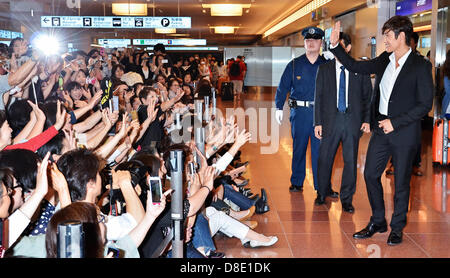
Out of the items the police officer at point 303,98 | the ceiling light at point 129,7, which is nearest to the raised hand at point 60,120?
the police officer at point 303,98

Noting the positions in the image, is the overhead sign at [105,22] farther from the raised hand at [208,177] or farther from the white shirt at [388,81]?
the raised hand at [208,177]

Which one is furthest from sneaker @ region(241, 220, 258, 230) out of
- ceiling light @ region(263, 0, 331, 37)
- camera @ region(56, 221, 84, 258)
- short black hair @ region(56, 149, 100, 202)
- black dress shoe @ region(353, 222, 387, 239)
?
ceiling light @ region(263, 0, 331, 37)

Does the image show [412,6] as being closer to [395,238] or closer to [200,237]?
[395,238]

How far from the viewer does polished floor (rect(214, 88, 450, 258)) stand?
4359 millimetres

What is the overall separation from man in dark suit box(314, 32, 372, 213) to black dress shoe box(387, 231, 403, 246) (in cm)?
103

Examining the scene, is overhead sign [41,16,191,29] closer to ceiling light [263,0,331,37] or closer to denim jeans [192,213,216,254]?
ceiling light [263,0,331,37]

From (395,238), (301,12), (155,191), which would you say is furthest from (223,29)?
(155,191)

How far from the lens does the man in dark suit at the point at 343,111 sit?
550cm

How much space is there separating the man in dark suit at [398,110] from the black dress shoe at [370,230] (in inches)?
6.7

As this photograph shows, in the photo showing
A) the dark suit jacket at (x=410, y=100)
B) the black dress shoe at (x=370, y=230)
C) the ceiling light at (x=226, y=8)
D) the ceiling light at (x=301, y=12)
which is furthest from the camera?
the ceiling light at (x=226, y=8)

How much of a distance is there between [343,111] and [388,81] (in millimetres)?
1124

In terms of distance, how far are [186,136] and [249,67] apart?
24.1 metres

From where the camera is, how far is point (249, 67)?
30391mm

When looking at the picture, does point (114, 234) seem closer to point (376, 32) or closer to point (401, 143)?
point (401, 143)
